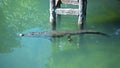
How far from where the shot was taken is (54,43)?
8062mm

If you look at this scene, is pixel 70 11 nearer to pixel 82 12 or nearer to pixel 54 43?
pixel 82 12

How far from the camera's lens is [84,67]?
716cm

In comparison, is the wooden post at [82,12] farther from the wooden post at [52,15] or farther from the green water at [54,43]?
the wooden post at [52,15]

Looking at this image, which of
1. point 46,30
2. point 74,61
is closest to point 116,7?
point 46,30

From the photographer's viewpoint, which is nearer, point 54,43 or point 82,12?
point 54,43

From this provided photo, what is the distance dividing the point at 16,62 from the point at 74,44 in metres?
1.71

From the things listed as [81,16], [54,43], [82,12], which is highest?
[82,12]

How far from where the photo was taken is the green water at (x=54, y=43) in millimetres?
7297

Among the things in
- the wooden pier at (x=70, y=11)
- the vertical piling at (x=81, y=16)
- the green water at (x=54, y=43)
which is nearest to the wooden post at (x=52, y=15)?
the wooden pier at (x=70, y=11)

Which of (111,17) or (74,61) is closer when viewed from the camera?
(74,61)

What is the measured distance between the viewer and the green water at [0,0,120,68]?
7.30m

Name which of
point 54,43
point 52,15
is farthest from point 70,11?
point 54,43

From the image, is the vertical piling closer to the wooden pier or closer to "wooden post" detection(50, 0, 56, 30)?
the wooden pier

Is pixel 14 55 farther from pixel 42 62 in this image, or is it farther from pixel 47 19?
→ pixel 47 19
